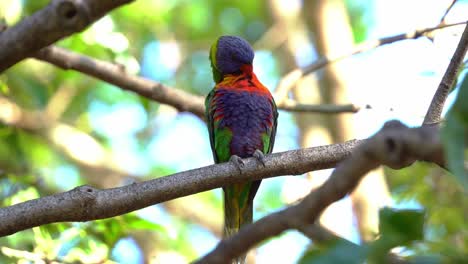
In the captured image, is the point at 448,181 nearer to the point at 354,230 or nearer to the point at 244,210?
the point at 354,230

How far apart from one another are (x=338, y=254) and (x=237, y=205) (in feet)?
9.67

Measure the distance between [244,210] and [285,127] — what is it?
4.47 meters

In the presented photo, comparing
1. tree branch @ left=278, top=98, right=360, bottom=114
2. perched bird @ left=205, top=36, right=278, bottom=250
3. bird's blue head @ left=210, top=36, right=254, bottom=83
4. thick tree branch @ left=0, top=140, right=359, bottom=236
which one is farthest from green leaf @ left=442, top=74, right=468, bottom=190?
bird's blue head @ left=210, top=36, right=254, bottom=83

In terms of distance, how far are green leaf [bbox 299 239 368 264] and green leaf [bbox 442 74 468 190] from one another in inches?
9.1

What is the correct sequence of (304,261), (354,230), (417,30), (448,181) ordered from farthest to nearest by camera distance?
(354,230)
(448,181)
(417,30)
(304,261)

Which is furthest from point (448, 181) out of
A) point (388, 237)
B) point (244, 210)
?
point (388, 237)

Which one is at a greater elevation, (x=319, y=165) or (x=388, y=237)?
(x=319, y=165)

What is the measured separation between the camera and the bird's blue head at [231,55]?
4.48 m

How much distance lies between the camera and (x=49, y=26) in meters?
2.84

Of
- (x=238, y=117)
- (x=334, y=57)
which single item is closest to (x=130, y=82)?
(x=238, y=117)

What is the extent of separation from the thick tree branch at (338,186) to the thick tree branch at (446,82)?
53.0 inches

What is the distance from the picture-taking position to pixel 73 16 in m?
2.79

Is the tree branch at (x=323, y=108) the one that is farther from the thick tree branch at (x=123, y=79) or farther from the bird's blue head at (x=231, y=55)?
the thick tree branch at (x=123, y=79)

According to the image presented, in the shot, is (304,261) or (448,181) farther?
(448,181)
